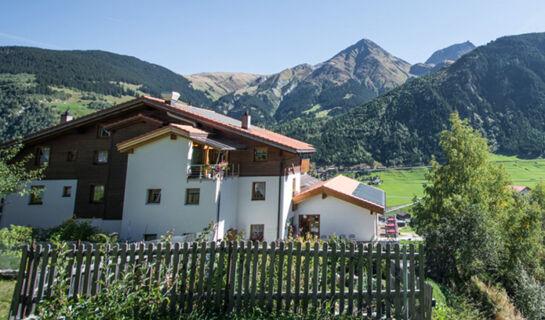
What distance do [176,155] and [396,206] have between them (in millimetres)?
77126

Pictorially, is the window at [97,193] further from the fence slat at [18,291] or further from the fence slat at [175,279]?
the fence slat at [175,279]

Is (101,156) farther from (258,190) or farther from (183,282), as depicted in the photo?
(183,282)

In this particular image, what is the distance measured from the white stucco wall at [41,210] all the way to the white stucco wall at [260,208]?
12123 mm

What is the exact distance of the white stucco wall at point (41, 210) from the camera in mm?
20641

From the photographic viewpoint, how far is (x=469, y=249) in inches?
541

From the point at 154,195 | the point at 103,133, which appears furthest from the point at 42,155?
the point at 154,195

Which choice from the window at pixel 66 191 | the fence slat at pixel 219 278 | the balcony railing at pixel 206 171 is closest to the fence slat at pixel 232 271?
the fence slat at pixel 219 278

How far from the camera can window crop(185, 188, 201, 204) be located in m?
17.1

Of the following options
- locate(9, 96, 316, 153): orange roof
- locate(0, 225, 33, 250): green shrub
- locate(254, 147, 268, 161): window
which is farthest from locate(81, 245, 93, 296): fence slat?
locate(254, 147, 268, 161): window

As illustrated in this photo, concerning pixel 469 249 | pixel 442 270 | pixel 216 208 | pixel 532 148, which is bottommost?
pixel 442 270

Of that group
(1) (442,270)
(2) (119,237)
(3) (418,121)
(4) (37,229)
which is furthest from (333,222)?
(3) (418,121)

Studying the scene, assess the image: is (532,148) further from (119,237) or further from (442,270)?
(119,237)

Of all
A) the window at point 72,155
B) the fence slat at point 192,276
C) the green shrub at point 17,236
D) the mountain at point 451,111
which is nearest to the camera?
the fence slat at point 192,276

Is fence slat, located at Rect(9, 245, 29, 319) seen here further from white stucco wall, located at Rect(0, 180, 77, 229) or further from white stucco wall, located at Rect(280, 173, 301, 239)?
white stucco wall, located at Rect(0, 180, 77, 229)
